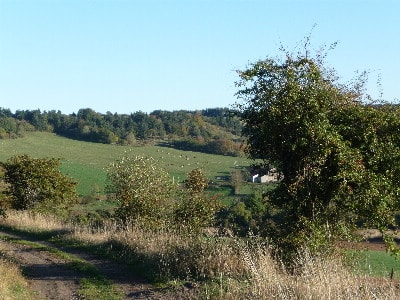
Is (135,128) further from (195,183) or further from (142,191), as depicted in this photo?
(142,191)

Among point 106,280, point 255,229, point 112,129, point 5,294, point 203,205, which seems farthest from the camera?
point 112,129

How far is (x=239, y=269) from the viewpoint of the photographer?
12.9m

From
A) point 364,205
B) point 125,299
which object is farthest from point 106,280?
point 364,205

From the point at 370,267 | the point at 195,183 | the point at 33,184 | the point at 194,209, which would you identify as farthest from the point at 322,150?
the point at 33,184

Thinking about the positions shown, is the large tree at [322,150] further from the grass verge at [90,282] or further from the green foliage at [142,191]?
the green foliage at [142,191]

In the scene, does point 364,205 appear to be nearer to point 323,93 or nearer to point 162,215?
point 323,93

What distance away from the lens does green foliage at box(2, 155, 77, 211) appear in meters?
33.2

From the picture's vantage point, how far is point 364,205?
496 inches

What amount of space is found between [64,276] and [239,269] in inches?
192

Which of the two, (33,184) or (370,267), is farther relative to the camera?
(33,184)

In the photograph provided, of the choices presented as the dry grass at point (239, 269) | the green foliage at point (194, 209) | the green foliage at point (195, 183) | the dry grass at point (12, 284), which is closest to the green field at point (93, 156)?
the green foliage at point (195, 183)

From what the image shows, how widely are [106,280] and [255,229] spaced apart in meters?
4.21

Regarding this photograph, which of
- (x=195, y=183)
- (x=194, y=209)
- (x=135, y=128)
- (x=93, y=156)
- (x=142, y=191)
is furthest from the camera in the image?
(x=135, y=128)

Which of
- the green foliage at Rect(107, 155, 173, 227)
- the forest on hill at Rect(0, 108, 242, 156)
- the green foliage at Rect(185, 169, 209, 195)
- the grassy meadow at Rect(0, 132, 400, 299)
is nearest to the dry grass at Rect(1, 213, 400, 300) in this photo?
the grassy meadow at Rect(0, 132, 400, 299)
